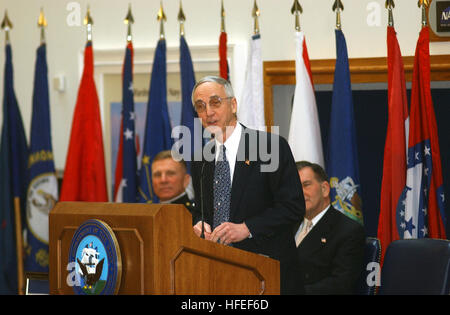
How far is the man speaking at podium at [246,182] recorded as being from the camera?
2.55 metres

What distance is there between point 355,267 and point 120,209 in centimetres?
170

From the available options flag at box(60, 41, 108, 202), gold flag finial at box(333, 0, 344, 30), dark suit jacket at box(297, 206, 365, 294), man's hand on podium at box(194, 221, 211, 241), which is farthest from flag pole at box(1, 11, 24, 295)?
man's hand on podium at box(194, 221, 211, 241)

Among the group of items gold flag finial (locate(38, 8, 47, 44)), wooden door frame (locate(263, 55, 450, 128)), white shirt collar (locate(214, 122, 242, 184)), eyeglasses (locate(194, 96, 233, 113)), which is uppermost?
gold flag finial (locate(38, 8, 47, 44))

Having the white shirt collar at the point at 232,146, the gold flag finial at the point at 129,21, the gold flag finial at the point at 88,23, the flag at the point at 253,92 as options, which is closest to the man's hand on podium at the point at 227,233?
the white shirt collar at the point at 232,146

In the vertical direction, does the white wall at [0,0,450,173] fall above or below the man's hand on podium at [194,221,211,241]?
above

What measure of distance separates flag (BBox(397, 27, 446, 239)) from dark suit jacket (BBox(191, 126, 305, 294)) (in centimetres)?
150

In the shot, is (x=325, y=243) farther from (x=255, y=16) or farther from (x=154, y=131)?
(x=255, y=16)

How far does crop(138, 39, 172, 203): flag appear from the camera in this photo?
463 centimetres

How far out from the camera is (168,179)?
4.33 m

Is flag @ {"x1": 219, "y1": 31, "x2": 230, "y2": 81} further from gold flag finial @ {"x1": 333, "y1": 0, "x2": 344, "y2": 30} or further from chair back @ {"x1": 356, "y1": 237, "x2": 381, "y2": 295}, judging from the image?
chair back @ {"x1": 356, "y1": 237, "x2": 381, "y2": 295}

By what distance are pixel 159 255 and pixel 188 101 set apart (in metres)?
2.76

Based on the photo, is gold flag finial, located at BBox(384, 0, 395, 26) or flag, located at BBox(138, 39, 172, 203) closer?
gold flag finial, located at BBox(384, 0, 395, 26)

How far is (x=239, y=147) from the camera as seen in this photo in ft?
8.96
